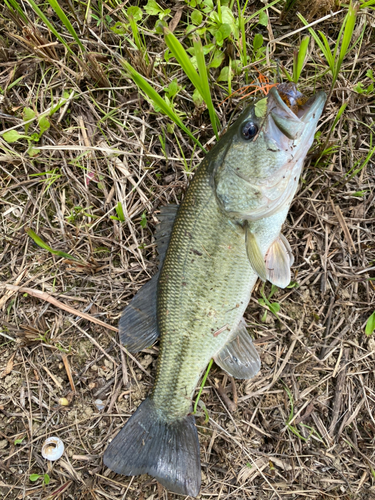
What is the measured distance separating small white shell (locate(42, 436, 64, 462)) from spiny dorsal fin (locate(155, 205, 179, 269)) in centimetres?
158

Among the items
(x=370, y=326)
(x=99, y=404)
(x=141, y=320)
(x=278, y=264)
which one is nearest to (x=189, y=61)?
(x=278, y=264)

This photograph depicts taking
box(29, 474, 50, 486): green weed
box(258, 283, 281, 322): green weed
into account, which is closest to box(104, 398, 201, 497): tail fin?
box(29, 474, 50, 486): green weed

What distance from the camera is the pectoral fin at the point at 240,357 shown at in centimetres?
248

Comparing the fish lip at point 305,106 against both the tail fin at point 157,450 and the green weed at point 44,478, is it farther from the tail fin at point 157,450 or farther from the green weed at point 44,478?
the green weed at point 44,478

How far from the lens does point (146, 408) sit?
8.04ft

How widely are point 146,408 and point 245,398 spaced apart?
2.48ft

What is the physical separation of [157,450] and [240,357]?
0.86m

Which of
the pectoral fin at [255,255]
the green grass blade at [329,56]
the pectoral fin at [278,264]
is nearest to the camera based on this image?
the pectoral fin at [255,255]

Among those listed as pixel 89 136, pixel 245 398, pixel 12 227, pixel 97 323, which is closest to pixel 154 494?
pixel 245 398

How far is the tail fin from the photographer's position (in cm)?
Result: 236

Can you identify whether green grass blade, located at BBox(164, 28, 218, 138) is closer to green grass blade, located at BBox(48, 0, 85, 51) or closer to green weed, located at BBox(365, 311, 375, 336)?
green grass blade, located at BBox(48, 0, 85, 51)

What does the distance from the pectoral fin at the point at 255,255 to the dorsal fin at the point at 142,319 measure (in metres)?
0.63

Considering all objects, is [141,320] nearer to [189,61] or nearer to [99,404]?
[99,404]

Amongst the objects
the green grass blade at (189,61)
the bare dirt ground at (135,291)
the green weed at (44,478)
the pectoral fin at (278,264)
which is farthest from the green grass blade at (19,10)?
the green weed at (44,478)
